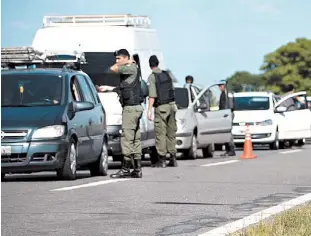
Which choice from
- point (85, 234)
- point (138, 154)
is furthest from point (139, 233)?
point (138, 154)

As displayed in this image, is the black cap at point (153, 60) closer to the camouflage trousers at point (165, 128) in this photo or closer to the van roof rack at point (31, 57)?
the camouflage trousers at point (165, 128)

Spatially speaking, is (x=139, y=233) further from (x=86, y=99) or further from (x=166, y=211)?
(x=86, y=99)

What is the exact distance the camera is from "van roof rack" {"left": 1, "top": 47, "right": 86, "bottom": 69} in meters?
20.6

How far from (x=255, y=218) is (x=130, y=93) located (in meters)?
7.28

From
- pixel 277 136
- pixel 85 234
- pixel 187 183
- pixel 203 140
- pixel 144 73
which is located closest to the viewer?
pixel 85 234

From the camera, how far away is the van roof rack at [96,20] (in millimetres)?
24016

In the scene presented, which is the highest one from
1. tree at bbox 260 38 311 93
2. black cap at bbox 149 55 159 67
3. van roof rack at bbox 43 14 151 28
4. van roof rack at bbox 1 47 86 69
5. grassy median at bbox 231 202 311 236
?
tree at bbox 260 38 311 93

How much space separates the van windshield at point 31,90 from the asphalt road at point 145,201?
1.10 metres

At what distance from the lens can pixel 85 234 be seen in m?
8.72

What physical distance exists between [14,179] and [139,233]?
820cm

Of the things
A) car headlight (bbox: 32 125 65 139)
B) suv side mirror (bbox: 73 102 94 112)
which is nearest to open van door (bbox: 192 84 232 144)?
suv side mirror (bbox: 73 102 94 112)

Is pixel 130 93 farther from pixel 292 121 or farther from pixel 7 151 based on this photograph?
pixel 292 121

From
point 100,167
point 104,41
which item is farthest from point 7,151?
point 104,41

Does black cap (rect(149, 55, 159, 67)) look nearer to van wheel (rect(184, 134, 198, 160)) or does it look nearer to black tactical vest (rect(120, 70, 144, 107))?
black tactical vest (rect(120, 70, 144, 107))
